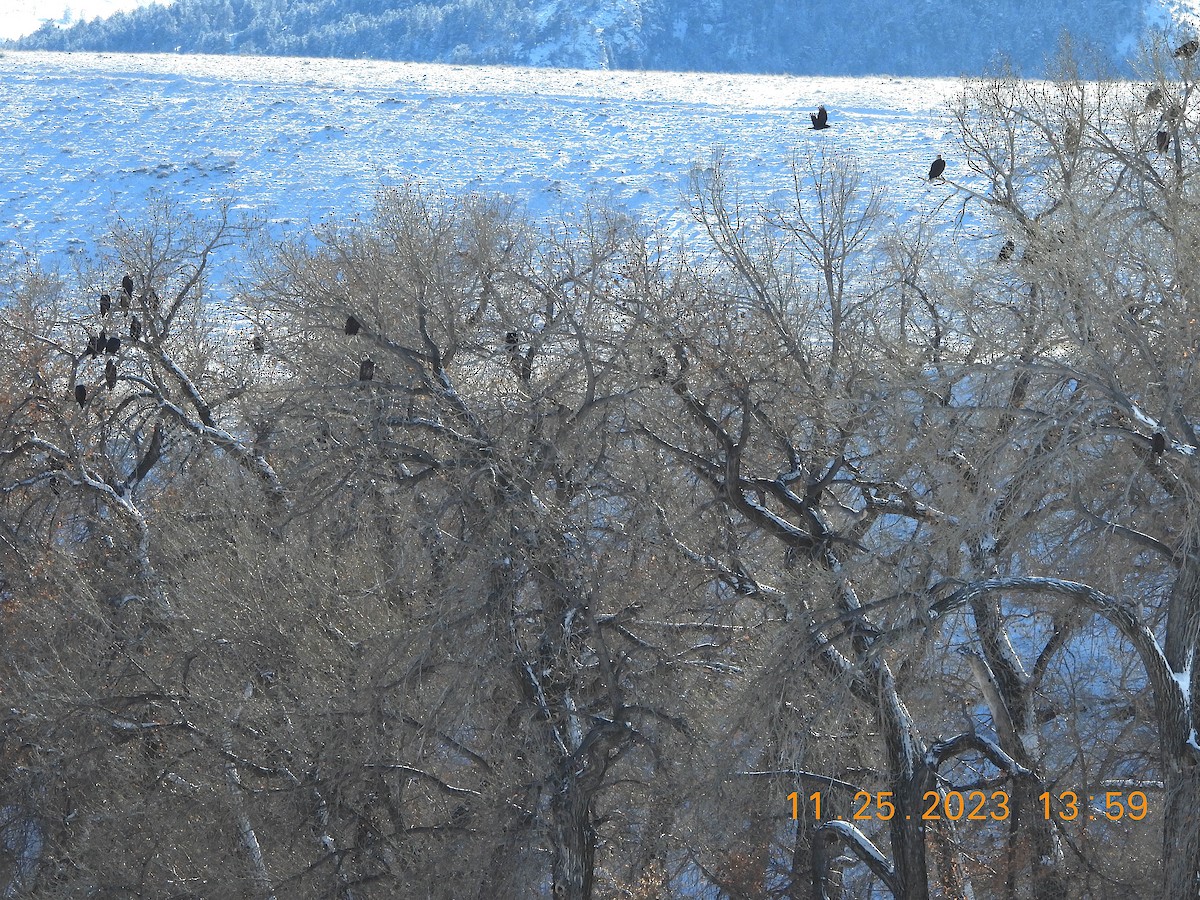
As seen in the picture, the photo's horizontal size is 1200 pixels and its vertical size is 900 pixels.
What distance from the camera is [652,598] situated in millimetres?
12805

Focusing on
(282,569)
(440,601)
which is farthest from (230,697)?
(440,601)

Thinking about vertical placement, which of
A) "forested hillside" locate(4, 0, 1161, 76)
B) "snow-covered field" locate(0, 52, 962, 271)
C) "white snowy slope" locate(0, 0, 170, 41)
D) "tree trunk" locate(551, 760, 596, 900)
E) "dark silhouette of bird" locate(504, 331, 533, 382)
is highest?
"white snowy slope" locate(0, 0, 170, 41)

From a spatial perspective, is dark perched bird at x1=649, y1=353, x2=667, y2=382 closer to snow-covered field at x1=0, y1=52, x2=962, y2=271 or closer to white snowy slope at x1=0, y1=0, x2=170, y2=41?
snow-covered field at x1=0, y1=52, x2=962, y2=271

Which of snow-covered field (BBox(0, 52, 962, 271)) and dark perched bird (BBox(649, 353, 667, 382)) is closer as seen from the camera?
dark perched bird (BBox(649, 353, 667, 382))

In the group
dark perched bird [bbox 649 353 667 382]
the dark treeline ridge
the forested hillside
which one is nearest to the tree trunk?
the dark treeline ridge

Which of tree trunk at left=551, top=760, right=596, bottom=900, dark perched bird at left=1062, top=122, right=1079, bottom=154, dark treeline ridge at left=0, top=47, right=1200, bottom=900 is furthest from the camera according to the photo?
dark perched bird at left=1062, top=122, right=1079, bottom=154

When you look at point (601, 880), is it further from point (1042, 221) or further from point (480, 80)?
point (480, 80)

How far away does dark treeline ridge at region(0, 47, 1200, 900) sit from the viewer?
959 cm

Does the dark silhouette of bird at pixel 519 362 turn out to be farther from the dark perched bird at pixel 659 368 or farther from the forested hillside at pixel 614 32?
the forested hillside at pixel 614 32

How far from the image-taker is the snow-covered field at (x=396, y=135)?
37.0m

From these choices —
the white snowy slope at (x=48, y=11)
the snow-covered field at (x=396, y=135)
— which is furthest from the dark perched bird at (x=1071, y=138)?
the white snowy slope at (x=48, y=11)

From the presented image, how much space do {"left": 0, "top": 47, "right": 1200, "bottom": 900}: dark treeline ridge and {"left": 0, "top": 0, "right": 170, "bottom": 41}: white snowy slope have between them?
331 feet

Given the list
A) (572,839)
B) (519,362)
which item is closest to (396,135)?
(519,362)

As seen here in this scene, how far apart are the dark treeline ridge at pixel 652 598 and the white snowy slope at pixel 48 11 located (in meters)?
101
